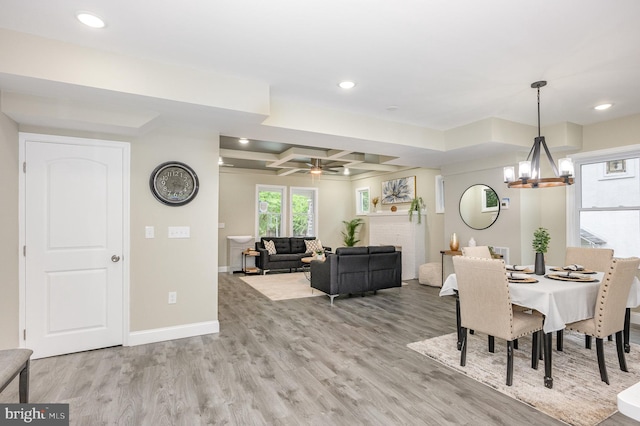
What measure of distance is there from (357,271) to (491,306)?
9.60 feet

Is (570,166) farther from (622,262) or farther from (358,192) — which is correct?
(358,192)

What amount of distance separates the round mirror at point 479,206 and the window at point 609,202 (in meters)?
1.10

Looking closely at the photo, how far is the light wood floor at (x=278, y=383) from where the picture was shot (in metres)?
2.22

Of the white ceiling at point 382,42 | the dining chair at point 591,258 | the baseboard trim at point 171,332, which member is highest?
the white ceiling at point 382,42

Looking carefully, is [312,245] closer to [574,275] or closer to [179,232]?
[179,232]

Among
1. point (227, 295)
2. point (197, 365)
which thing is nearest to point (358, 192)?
point (227, 295)

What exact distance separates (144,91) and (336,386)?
9.38 ft

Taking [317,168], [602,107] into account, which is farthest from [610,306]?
[317,168]

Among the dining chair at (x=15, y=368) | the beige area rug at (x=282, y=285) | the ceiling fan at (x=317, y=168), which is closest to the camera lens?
the dining chair at (x=15, y=368)

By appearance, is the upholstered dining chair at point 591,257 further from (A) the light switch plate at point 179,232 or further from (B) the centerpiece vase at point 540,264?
(A) the light switch plate at point 179,232

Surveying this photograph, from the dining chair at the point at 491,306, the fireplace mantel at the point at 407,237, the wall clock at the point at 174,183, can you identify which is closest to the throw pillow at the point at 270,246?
the fireplace mantel at the point at 407,237

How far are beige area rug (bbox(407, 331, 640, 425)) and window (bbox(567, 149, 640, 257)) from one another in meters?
1.76

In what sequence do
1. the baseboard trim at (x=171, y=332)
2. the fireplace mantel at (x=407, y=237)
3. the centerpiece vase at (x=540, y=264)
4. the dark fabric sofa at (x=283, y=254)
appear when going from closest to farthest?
the centerpiece vase at (x=540, y=264) < the baseboard trim at (x=171, y=332) < the fireplace mantel at (x=407, y=237) < the dark fabric sofa at (x=283, y=254)

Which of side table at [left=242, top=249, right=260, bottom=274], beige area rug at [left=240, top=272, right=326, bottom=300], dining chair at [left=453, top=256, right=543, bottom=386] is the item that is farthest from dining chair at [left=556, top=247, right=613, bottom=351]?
side table at [left=242, top=249, right=260, bottom=274]
